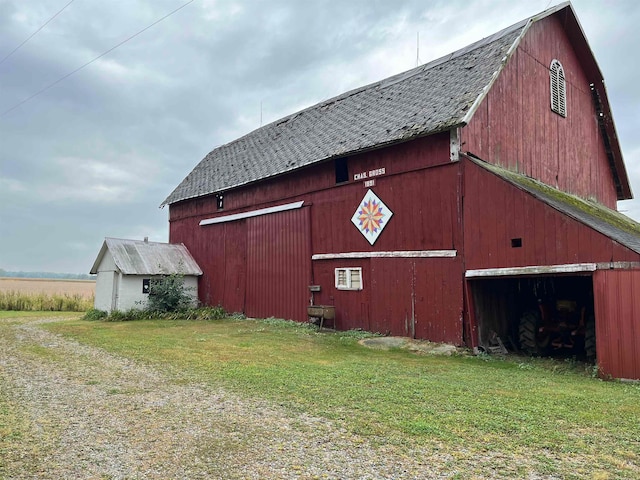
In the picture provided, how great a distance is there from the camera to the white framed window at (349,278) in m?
13.4

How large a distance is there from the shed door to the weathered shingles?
174 cm

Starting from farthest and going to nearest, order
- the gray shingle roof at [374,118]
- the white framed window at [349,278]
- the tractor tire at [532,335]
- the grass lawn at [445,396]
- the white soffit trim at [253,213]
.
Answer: the white soffit trim at [253,213], the white framed window at [349,278], the gray shingle roof at [374,118], the tractor tire at [532,335], the grass lawn at [445,396]

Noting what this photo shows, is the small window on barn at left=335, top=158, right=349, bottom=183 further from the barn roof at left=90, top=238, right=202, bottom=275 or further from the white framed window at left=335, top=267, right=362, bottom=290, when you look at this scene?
the barn roof at left=90, top=238, right=202, bottom=275

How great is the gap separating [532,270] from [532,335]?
7.17ft

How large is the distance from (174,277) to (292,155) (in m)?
6.85

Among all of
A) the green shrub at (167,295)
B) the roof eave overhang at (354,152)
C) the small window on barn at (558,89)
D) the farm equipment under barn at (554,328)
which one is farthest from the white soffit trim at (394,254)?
the small window on barn at (558,89)

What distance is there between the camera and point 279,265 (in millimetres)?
16141

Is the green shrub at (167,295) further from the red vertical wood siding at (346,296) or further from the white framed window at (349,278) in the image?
the white framed window at (349,278)

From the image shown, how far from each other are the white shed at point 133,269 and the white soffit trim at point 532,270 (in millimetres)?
12645

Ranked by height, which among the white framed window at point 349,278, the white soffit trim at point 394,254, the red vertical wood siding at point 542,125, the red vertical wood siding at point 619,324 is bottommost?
the red vertical wood siding at point 619,324

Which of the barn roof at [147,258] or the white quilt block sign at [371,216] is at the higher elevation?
the white quilt block sign at [371,216]

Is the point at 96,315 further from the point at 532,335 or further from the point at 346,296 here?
the point at 532,335

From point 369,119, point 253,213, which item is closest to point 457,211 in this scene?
point 369,119

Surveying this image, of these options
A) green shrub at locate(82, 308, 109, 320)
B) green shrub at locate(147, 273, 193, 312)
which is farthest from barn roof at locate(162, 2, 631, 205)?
green shrub at locate(82, 308, 109, 320)
